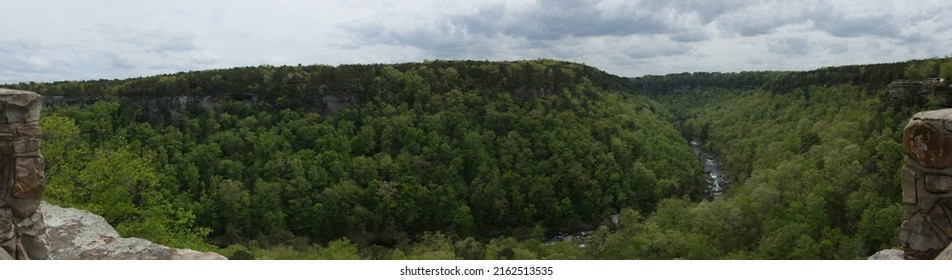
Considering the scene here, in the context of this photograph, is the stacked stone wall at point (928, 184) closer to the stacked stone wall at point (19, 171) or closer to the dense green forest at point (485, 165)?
the stacked stone wall at point (19, 171)

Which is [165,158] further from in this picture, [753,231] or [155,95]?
[753,231]

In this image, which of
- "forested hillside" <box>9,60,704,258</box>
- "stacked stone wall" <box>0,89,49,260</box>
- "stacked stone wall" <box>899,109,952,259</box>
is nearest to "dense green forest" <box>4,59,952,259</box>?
"forested hillside" <box>9,60,704,258</box>

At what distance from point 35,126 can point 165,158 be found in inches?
1957

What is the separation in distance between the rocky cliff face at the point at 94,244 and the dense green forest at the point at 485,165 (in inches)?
1055


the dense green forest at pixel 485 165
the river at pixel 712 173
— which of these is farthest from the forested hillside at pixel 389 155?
the river at pixel 712 173

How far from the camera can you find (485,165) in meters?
58.8

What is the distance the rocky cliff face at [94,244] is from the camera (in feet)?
26.8

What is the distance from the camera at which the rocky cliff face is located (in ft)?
26.8

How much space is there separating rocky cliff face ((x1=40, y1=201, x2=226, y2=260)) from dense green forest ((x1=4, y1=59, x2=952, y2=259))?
87.9 ft

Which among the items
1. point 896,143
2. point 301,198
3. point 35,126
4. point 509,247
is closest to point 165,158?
point 301,198

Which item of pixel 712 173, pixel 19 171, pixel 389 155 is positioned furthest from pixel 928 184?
pixel 712 173

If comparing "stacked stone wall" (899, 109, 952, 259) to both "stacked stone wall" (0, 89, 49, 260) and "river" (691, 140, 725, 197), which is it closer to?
"stacked stone wall" (0, 89, 49, 260)

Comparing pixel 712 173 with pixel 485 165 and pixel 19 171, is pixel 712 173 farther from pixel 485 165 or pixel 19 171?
pixel 19 171

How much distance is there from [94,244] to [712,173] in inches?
3015
